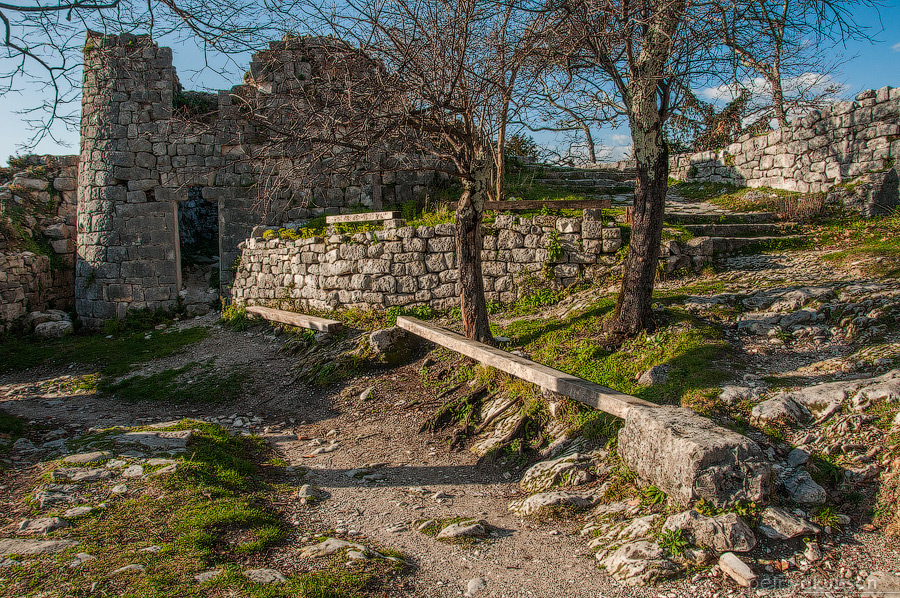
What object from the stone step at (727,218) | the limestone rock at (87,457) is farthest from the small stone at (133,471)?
the stone step at (727,218)

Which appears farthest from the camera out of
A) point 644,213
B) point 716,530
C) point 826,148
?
point 826,148

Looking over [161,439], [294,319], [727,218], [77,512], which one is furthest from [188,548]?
[727,218]

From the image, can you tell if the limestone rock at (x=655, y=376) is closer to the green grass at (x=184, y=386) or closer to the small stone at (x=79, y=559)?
the small stone at (x=79, y=559)

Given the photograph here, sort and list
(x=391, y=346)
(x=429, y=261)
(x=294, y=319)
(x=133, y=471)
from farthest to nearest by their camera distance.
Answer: (x=294, y=319) < (x=429, y=261) < (x=391, y=346) < (x=133, y=471)

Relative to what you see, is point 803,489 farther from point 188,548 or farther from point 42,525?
point 42,525

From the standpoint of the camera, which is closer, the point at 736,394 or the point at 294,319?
the point at 736,394

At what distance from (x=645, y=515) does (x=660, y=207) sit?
12.6 feet

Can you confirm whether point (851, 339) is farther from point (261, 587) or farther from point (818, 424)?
point (261, 587)

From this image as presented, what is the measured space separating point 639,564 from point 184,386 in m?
7.41

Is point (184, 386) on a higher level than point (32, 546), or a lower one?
lower

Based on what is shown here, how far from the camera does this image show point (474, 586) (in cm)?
315

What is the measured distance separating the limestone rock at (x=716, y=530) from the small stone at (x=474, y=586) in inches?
46.4

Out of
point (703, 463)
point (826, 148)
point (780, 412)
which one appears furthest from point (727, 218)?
point (703, 463)

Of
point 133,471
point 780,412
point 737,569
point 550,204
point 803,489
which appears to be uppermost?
point 550,204
